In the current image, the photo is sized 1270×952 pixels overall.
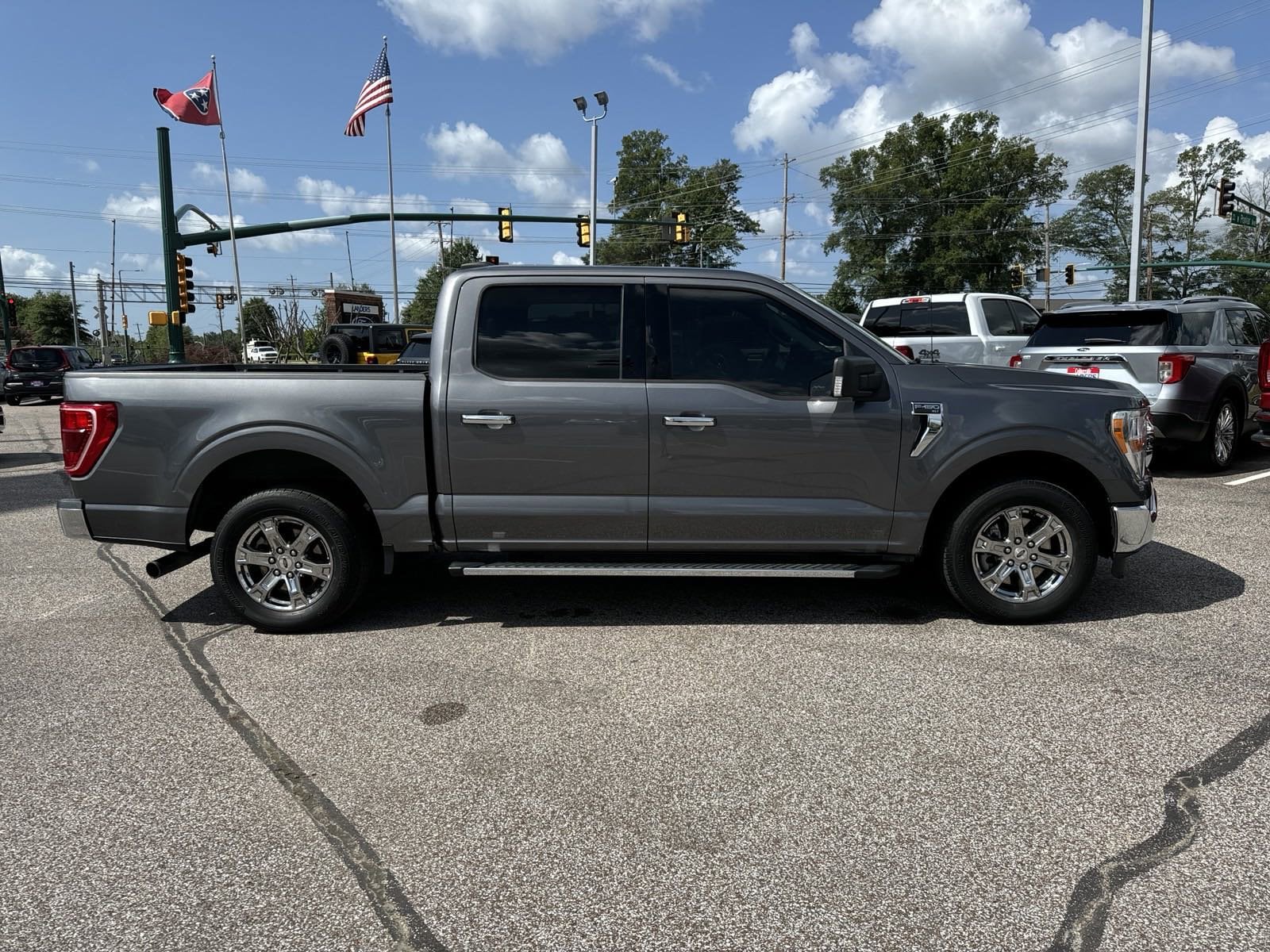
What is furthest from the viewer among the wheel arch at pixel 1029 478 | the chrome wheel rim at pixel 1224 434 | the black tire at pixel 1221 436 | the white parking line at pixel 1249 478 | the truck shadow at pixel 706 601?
the chrome wheel rim at pixel 1224 434

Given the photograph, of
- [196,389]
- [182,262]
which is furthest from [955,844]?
[182,262]

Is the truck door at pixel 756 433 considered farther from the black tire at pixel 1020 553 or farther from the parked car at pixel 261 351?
the parked car at pixel 261 351

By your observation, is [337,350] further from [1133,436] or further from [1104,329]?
[1133,436]

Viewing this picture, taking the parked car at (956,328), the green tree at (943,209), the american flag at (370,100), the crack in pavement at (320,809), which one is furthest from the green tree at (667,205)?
the crack in pavement at (320,809)

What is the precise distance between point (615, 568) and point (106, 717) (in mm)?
2444

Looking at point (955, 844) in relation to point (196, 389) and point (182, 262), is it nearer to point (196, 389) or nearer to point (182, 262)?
point (196, 389)

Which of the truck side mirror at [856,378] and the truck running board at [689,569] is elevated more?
the truck side mirror at [856,378]

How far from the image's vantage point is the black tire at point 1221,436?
931 centimetres

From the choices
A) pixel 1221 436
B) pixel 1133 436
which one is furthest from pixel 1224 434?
pixel 1133 436

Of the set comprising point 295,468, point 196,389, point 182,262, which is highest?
point 182,262

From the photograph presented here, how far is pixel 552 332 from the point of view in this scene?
4723 millimetres

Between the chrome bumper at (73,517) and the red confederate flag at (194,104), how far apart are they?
25.6 m

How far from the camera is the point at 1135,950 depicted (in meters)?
2.30

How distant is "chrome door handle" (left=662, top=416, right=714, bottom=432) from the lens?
459 centimetres
